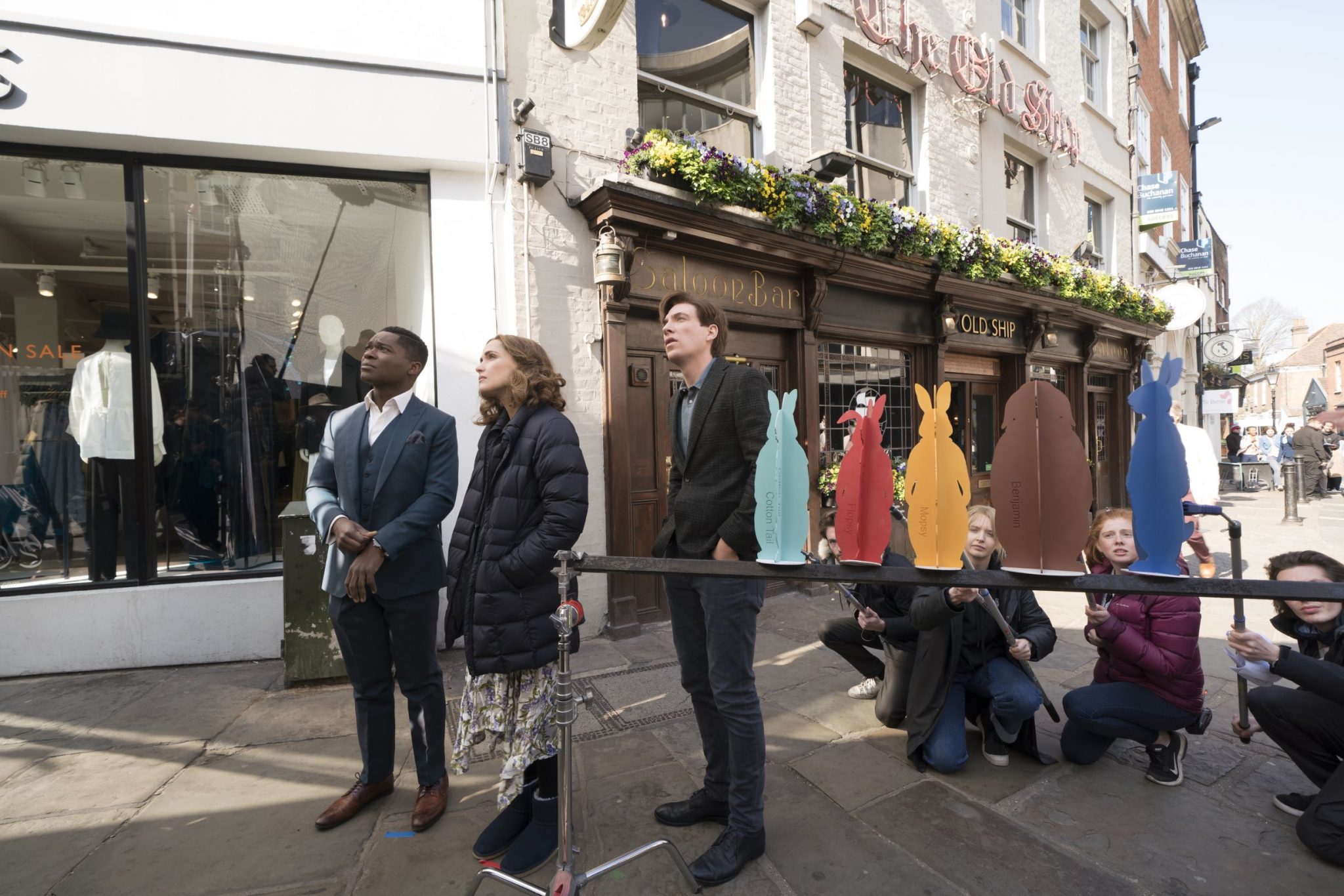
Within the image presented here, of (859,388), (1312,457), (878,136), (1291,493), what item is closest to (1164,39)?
(1312,457)

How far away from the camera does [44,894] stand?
2.26 m

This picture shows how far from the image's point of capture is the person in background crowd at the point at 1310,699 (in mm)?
2250

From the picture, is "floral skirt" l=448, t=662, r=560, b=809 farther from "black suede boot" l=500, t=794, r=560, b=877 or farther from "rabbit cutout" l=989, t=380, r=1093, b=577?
"rabbit cutout" l=989, t=380, r=1093, b=577

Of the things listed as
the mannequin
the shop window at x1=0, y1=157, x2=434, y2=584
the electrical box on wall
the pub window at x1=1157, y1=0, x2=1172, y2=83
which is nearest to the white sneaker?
the shop window at x1=0, y1=157, x2=434, y2=584

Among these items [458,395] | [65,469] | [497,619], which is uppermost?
[458,395]

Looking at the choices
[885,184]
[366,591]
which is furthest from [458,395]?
[885,184]

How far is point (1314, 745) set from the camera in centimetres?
254

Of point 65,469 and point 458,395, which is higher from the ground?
point 458,395

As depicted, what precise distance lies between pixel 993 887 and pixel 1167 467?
167 cm

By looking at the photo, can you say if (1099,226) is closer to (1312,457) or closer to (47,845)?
(1312,457)

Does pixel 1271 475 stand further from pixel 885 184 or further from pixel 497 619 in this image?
pixel 497 619

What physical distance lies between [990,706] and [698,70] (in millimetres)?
6139

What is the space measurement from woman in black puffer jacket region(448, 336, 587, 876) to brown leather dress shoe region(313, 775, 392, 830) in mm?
610

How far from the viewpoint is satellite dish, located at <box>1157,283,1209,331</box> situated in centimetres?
1198
